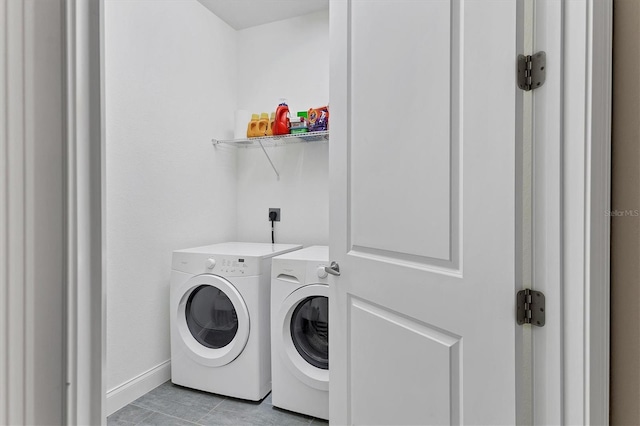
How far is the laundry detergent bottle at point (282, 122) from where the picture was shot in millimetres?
2496

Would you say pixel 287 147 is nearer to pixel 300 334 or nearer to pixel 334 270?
pixel 300 334

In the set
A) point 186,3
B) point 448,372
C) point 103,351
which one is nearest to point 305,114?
point 186,3

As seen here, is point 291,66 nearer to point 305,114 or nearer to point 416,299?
point 305,114

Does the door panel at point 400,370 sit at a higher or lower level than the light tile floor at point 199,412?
higher

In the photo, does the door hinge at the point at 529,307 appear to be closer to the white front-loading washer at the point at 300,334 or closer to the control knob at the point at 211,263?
the white front-loading washer at the point at 300,334

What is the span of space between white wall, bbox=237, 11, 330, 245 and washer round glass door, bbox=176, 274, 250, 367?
773 mm

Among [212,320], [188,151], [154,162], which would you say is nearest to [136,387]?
[212,320]

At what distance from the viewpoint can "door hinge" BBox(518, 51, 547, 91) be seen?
78cm

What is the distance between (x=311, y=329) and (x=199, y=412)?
0.76m

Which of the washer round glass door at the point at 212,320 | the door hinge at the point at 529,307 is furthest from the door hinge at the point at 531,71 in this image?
the washer round glass door at the point at 212,320

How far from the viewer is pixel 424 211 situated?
1027 mm

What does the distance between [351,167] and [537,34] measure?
2.27 ft

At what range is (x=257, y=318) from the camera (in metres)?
2.00

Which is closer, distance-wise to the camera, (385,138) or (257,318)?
(385,138)
